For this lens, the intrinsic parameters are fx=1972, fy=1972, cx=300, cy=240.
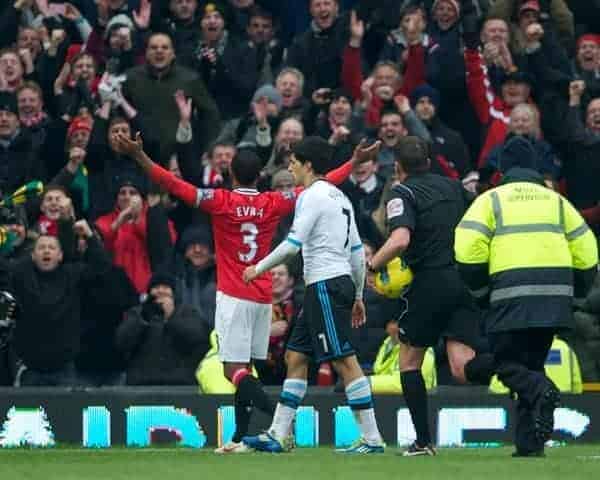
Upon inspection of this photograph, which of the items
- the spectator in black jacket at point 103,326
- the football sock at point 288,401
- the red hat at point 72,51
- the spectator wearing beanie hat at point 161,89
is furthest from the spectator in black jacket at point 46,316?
the football sock at point 288,401

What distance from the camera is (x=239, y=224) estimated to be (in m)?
13.7

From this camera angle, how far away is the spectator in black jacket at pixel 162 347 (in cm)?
1723

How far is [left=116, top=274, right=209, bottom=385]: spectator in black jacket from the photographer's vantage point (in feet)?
56.5

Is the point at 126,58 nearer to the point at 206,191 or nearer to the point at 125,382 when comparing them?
the point at 125,382

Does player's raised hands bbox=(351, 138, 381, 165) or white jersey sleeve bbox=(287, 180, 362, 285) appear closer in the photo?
white jersey sleeve bbox=(287, 180, 362, 285)

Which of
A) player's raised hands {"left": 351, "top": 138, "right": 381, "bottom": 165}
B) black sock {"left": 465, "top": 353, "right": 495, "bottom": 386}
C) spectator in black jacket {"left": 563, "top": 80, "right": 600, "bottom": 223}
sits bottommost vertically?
black sock {"left": 465, "top": 353, "right": 495, "bottom": 386}

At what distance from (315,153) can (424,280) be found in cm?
113

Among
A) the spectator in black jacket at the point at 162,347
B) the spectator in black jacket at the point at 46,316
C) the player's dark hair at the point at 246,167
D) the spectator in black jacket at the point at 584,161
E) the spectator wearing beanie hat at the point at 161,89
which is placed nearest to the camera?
the player's dark hair at the point at 246,167

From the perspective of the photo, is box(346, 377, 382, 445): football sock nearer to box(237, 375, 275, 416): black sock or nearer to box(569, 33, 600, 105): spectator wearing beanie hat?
box(237, 375, 275, 416): black sock

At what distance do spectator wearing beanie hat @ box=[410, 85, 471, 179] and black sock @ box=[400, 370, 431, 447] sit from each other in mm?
5994

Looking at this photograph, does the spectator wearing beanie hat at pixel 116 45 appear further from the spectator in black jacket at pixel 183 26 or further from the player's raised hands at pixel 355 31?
the player's raised hands at pixel 355 31

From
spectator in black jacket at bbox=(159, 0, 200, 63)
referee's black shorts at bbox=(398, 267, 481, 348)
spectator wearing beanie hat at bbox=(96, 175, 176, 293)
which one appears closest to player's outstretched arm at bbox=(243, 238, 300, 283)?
referee's black shorts at bbox=(398, 267, 481, 348)

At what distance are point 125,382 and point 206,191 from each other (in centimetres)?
447

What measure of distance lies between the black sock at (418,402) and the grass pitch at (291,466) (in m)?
0.22
